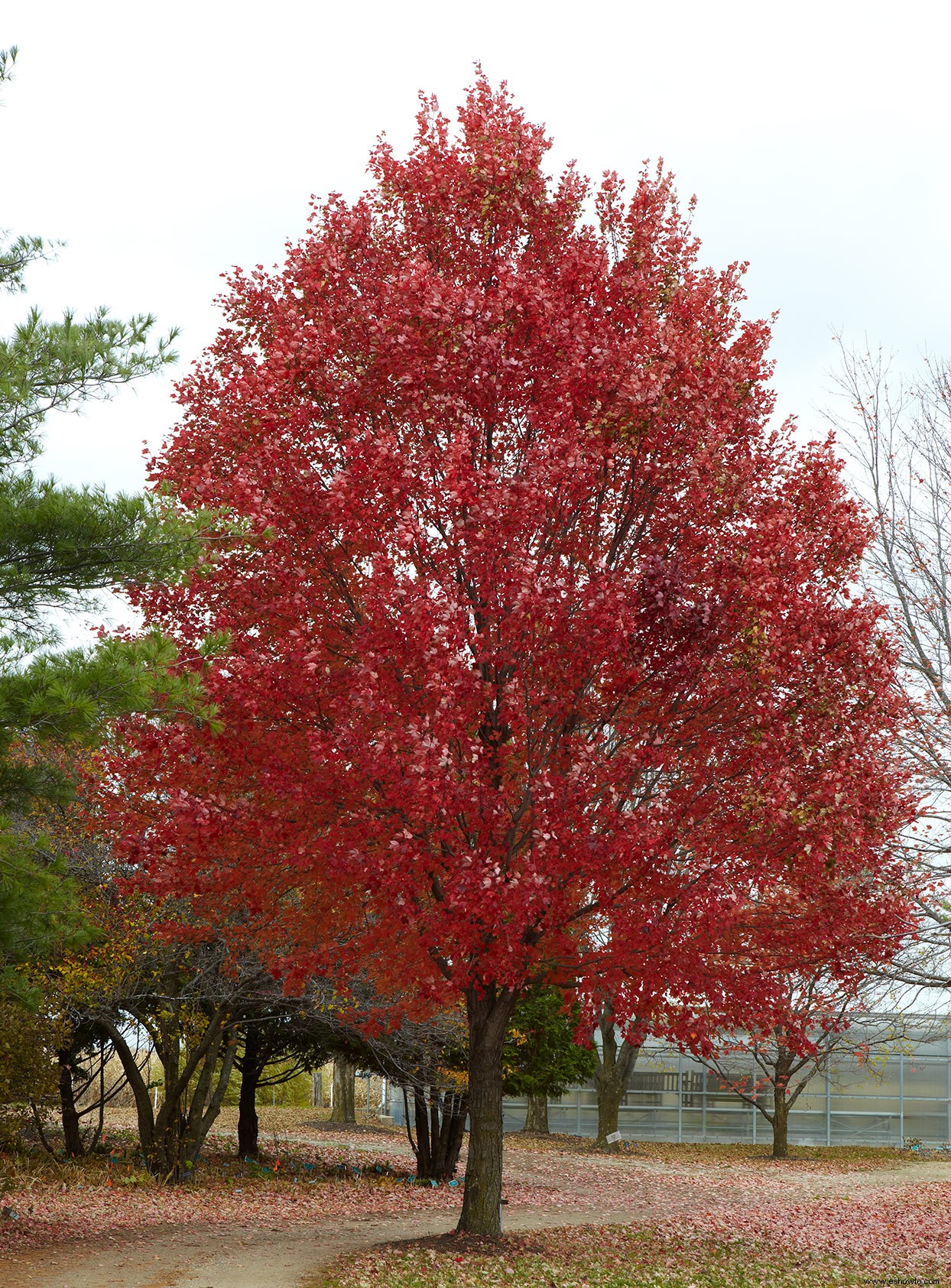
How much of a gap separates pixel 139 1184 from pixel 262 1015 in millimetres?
3438

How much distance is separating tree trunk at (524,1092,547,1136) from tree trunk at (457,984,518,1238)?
72.0 feet

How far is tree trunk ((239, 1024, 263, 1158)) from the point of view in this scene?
20.0 m

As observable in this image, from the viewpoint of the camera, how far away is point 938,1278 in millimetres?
11219

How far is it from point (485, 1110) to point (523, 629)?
490 centimetres

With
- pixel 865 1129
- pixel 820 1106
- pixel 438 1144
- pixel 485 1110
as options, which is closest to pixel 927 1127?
pixel 865 1129

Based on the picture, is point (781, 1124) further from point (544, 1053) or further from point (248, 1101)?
point (248, 1101)

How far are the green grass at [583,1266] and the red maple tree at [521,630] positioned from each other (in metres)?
0.67

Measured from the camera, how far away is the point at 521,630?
9219 millimetres

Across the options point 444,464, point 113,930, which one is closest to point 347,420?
point 444,464

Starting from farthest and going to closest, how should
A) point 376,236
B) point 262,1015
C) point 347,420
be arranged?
point 262,1015 < point 376,236 < point 347,420

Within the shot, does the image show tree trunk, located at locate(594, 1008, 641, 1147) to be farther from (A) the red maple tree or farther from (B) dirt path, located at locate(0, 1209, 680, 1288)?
(A) the red maple tree

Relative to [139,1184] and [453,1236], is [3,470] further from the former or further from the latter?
[139,1184]

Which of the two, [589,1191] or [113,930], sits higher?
[113,930]

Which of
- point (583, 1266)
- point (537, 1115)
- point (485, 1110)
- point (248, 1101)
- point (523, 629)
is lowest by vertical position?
point (537, 1115)
